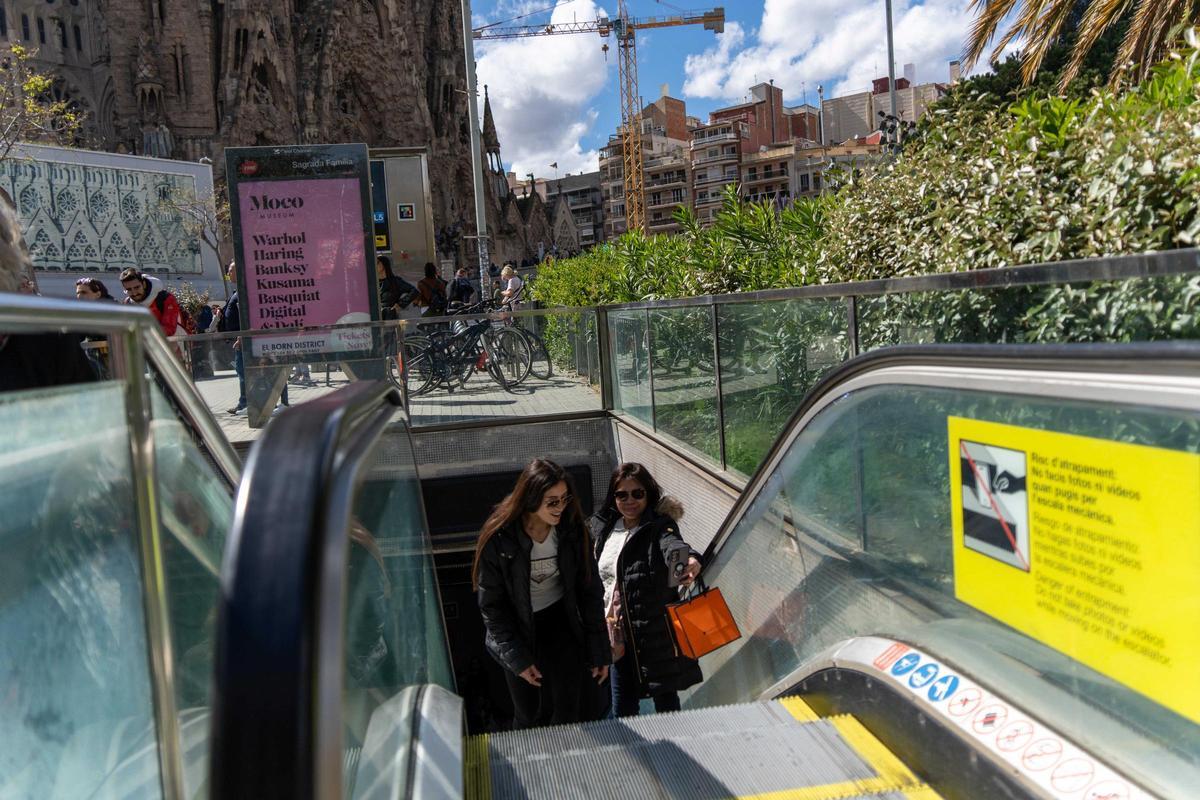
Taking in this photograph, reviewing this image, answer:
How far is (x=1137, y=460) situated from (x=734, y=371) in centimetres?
419

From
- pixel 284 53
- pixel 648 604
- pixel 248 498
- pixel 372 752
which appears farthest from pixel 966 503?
pixel 284 53

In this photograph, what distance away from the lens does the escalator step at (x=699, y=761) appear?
262 centimetres

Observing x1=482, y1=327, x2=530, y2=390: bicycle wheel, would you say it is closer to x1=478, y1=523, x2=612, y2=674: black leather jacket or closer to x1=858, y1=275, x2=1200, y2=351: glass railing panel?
x1=478, y1=523, x2=612, y2=674: black leather jacket

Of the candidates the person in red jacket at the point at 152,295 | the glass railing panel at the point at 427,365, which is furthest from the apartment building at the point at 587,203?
the person in red jacket at the point at 152,295

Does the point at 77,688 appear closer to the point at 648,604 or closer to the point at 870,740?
the point at 870,740

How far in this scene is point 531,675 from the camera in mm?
4418

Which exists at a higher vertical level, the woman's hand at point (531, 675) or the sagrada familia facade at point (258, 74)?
the sagrada familia facade at point (258, 74)

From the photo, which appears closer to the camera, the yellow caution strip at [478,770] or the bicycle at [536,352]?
the yellow caution strip at [478,770]

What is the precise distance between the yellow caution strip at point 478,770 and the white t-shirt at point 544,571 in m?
1.38

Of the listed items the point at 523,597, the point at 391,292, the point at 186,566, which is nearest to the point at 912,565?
the point at 523,597

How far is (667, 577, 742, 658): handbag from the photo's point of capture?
4348mm

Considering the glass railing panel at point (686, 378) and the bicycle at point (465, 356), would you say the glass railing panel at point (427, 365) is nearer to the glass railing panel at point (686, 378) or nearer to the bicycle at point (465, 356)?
the bicycle at point (465, 356)

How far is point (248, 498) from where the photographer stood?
41.9 inches

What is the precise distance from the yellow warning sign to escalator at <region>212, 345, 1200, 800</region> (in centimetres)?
1
